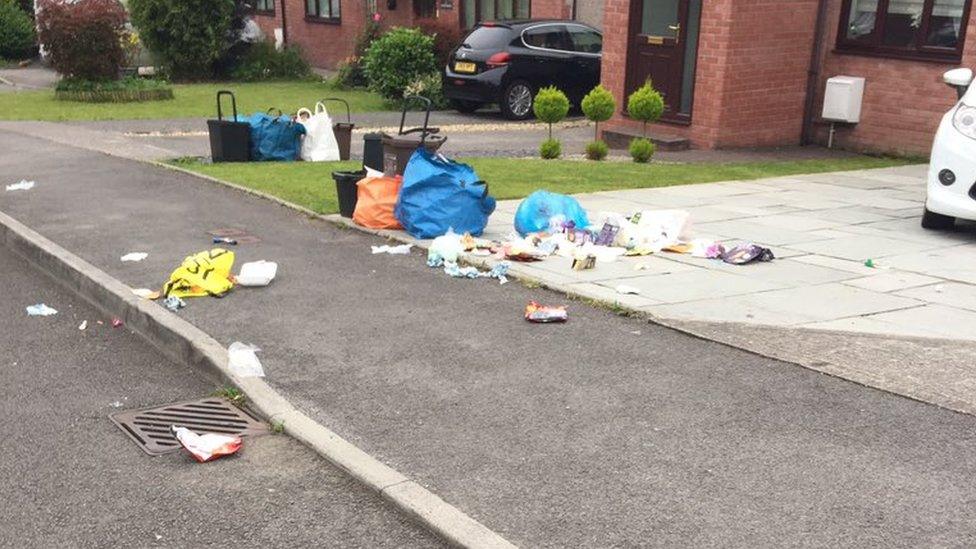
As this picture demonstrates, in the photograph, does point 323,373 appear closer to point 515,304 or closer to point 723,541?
point 515,304

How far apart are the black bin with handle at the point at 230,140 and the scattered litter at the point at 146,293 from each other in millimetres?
6227

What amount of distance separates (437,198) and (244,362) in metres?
3.25

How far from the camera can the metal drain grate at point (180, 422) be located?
4754 millimetres

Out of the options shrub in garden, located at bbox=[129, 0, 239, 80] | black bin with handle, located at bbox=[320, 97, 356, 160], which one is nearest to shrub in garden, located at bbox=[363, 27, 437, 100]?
shrub in garden, located at bbox=[129, 0, 239, 80]

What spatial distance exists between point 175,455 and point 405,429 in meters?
1.04

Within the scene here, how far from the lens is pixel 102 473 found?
4.41 metres

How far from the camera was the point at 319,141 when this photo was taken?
13.3 meters

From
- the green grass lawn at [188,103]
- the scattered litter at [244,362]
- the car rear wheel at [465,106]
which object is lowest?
the green grass lawn at [188,103]

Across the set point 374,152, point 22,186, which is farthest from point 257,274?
point 22,186

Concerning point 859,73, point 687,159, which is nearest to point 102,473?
point 687,159

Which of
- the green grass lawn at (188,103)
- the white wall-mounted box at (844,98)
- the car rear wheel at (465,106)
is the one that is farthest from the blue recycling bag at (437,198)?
the car rear wheel at (465,106)

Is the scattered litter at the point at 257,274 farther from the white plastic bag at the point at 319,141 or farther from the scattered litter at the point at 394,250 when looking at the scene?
the white plastic bag at the point at 319,141

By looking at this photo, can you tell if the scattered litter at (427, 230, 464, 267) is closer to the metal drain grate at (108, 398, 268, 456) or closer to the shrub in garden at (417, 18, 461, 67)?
the metal drain grate at (108, 398, 268, 456)

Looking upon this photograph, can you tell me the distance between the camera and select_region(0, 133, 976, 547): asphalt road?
3.85 metres
